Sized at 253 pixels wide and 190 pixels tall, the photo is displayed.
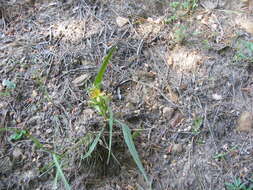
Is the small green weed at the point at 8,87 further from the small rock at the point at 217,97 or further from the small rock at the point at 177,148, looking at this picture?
the small rock at the point at 217,97

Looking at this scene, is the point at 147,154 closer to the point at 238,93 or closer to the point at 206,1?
the point at 238,93

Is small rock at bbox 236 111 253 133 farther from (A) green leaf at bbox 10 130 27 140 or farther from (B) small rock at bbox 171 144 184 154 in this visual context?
(A) green leaf at bbox 10 130 27 140

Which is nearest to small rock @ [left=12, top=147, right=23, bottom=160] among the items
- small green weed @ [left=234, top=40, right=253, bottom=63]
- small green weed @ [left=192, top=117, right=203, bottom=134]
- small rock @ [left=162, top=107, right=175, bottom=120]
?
small rock @ [left=162, top=107, right=175, bottom=120]

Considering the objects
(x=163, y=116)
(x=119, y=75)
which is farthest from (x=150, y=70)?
(x=163, y=116)

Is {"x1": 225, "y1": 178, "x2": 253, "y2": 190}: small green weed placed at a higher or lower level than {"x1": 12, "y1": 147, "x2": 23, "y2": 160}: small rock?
lower

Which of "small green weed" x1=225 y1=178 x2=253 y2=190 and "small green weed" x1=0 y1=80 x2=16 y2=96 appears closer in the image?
"small green weed" x1=225 y1=178 x2=253 y2=190

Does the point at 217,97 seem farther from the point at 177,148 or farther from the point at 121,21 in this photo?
the point at 121,21
